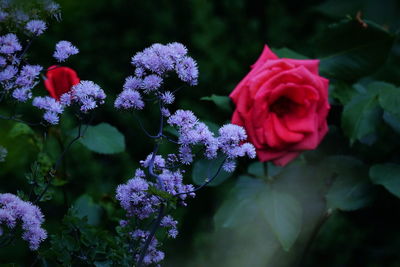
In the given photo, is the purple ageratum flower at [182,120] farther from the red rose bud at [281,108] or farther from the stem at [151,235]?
the red rose bud at [281,108]

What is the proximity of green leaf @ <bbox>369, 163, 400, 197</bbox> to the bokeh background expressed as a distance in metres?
0.41

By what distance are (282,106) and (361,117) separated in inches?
6.1

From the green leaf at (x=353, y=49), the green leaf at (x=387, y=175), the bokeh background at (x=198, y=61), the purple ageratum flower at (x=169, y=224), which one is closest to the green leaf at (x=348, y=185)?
the green leaf at (x=387, y=175)

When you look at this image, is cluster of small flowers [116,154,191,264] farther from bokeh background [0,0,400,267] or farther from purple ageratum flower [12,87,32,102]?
bokeh background [0,0,400,267]

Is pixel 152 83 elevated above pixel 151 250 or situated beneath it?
elevated above

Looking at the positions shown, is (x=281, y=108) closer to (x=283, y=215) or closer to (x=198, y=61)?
(x=283, y=215)

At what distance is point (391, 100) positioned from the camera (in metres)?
1.09

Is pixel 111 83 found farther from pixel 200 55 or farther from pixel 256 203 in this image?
pixel 256 203

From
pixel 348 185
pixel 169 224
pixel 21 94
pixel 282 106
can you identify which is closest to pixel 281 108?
pixel 282 106

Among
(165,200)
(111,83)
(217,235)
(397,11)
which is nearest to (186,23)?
(111,83)

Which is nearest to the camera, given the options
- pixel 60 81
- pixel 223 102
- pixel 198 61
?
pixel 60 81

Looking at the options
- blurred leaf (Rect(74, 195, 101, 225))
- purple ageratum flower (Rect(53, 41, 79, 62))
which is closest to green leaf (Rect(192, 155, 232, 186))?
blurred leaf (Rect(74, 195, 101, 225))

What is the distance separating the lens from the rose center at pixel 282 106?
42.5 inches

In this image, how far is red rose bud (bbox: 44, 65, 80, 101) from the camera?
3.25 ft
